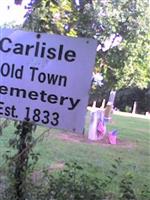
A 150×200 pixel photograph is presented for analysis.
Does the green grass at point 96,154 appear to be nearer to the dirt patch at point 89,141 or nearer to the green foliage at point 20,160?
the dirt patch at point 89,141

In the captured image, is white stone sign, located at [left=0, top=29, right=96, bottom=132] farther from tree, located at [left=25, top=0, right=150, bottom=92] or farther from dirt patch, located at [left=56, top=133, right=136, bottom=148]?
tree, located at [left=25, top=0, right=150, bottom=92]

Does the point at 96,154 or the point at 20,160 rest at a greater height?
the point at 20,160

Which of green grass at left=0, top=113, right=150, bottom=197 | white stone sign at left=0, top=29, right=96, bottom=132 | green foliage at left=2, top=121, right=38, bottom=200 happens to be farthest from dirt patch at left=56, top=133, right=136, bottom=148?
white stone sign at left=0, top=29, right=96, bottom=132

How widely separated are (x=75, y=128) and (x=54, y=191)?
1.24 m

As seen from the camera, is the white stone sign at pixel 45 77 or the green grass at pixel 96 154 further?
the green grass at pixel 96 154

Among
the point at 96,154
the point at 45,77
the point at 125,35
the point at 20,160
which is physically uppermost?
the point at 125,35

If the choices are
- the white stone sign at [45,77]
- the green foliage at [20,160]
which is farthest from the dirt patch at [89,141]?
the white stone sign at [45,77]

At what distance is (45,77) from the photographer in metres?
2.80

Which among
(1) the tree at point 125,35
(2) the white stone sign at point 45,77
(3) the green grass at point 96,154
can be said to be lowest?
(3) the green grass at point 96,154

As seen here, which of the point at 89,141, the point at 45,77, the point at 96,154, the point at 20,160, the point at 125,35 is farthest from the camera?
the point at 125,35

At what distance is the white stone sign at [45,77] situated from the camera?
2773mm

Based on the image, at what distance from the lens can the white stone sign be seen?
2.77 m

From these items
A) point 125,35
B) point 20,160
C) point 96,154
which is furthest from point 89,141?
point 125,35

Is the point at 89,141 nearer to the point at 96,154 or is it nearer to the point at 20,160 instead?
the point at 96,154
